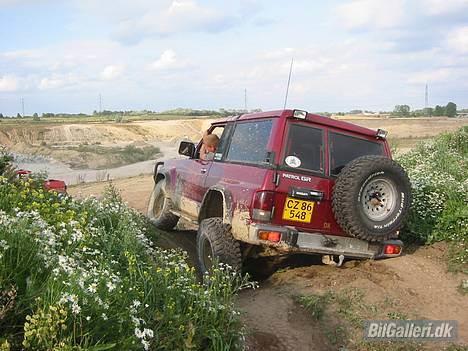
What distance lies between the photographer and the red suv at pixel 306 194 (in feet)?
17.6

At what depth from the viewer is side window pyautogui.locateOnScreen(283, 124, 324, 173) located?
5590 millimetres

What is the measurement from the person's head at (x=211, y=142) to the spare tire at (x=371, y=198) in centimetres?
233

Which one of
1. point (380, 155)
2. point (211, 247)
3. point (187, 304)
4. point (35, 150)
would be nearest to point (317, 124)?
point (380, 155)

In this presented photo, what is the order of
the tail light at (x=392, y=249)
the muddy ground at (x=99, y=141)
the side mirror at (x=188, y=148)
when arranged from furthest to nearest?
the muddy ground at (x=99, y=141), the side mirror at (x=188, y=148), the tail light at (x=392, y=249)

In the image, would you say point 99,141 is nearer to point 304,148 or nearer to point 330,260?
point 330,260

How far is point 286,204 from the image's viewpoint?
17.7 feet

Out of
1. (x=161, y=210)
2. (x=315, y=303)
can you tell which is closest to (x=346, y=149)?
(x=315, y=303)

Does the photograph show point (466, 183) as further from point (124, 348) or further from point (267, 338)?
point (124, 348)

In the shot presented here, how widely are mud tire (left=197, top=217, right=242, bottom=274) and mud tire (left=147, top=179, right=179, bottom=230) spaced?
2098 mm

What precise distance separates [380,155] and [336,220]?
→ 1.09 metres

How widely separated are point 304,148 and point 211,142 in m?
2.01

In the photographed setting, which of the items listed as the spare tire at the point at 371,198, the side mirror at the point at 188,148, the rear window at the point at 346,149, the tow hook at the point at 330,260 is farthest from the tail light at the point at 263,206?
the side mirror at the point at 188,148

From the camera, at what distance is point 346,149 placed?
5957 millimetres

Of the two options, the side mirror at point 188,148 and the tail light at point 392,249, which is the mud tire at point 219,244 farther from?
the side mirror at point 188,148
